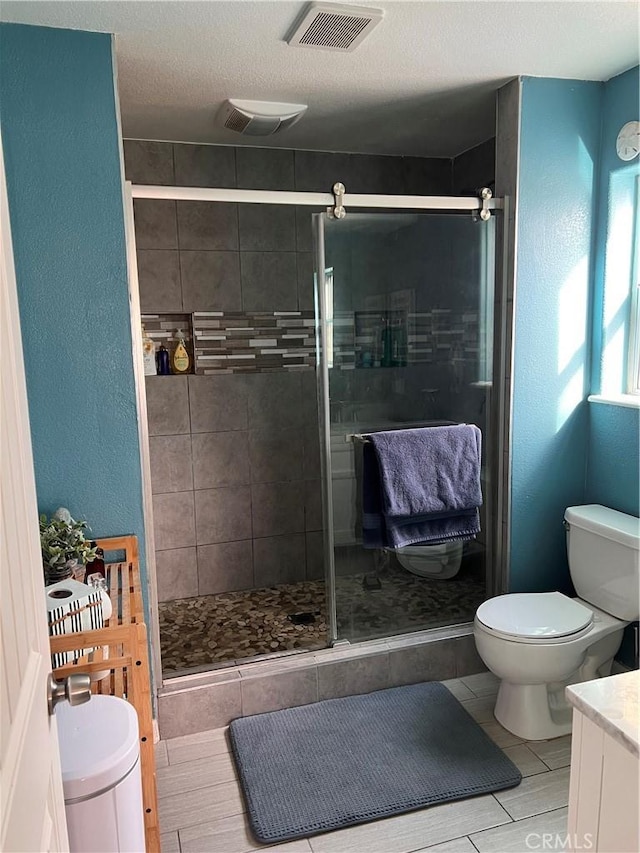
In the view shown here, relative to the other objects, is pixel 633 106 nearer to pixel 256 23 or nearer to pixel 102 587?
pixel 256 23

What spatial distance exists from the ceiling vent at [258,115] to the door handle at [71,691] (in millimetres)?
2317

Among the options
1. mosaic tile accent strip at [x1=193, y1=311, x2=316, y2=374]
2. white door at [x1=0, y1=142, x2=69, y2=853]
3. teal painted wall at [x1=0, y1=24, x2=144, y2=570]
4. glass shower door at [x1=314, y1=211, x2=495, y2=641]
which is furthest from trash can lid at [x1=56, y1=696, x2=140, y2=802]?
mosaic tile accent strip at [x1=193, y1=311, x2=316, y2=374]

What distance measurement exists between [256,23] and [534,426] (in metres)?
1.76

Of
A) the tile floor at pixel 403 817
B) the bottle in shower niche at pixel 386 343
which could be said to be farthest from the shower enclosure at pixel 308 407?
the tile floor at pixel 403 817

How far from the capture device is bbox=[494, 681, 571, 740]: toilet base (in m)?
2.25

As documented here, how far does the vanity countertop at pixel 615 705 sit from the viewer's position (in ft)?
3.01

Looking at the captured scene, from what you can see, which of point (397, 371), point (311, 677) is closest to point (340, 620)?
point (311, 677)

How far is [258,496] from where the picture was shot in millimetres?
3436

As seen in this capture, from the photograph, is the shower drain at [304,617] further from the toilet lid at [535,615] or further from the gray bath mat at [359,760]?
the toilet lid at [535,615]

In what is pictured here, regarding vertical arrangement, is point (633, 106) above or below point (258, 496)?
above

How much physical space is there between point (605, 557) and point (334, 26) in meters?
2.00

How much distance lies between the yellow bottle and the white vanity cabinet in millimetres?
2531

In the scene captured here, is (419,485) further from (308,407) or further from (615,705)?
(615,705)

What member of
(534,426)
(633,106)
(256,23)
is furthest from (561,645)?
(256,23)
